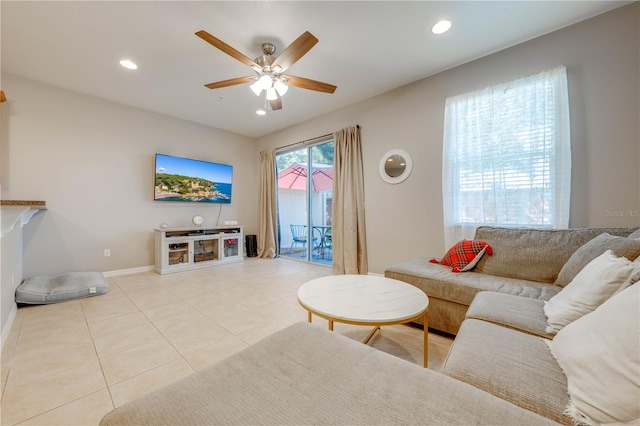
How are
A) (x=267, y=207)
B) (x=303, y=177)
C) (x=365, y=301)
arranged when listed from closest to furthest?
(x=365, y=301) < (x=303, y=177) < (x=267, y=207)

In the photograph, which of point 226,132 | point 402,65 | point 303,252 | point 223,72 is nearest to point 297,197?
point 303,252

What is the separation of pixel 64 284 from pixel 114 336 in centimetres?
161

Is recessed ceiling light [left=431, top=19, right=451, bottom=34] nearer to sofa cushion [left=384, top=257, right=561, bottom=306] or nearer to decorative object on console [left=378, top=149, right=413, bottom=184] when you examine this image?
decorative object on console [left=378, top=149, right=413, bottom=184]

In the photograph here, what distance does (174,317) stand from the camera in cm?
224

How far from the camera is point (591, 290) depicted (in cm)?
109

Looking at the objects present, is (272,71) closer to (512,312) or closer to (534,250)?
(512,312)

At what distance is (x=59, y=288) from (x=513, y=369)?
13.2ft

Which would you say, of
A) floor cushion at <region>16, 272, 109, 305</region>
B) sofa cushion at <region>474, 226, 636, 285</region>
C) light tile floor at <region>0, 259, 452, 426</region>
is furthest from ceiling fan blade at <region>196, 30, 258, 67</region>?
floor cushion at <region>16, 272, 109, 305</region>

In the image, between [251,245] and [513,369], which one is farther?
[251,245]

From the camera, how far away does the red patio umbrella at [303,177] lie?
4.54m

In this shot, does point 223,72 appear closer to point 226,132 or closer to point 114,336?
point 226,132

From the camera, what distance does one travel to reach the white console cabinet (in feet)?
12.6

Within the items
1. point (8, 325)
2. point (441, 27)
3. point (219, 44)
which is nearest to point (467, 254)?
point (441, 27)

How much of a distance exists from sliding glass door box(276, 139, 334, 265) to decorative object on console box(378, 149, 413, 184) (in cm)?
119
